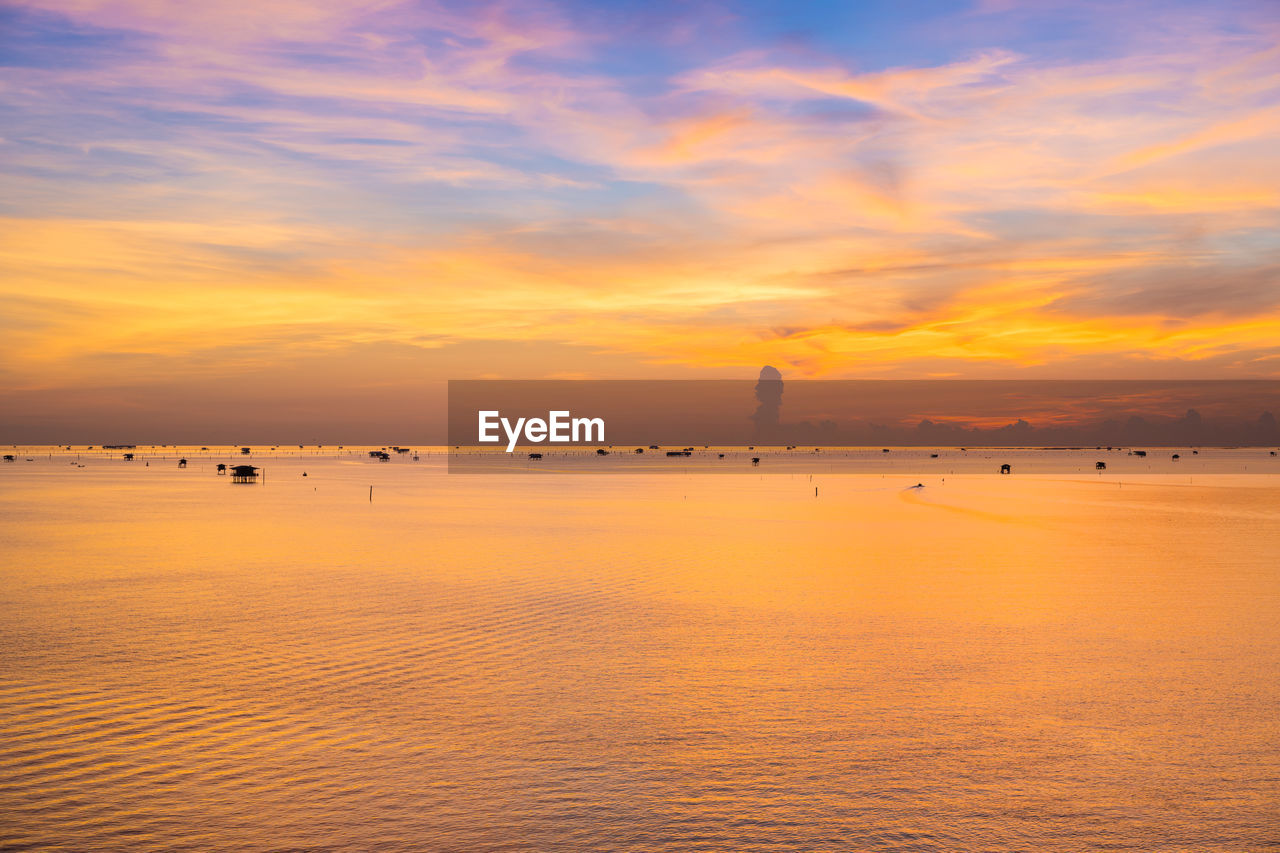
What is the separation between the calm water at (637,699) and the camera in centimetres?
933

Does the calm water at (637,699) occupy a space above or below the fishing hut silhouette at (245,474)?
below

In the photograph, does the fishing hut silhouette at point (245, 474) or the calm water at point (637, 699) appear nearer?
the calm water at point (637, 699)

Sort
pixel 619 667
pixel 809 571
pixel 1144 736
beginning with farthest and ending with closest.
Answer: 1. pixel 809 571
2. pixel 619 667
3. pixel 1144 736

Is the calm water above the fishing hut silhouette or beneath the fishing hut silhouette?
beneath

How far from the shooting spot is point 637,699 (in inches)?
534

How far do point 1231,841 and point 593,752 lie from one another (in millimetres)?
6791

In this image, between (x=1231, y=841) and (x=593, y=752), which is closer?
(x=1231, y=841)

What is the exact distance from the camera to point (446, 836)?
8.97 meters

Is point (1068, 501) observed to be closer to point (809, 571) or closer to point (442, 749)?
point (809, 571)

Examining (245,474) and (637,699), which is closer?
(637,699)

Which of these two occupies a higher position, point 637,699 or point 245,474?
point 245,474

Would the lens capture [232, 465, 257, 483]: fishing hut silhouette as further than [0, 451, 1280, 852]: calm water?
Yes

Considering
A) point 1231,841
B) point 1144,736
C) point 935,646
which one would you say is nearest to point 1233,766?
point 1144,736

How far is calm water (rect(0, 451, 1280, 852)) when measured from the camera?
30.6ft
